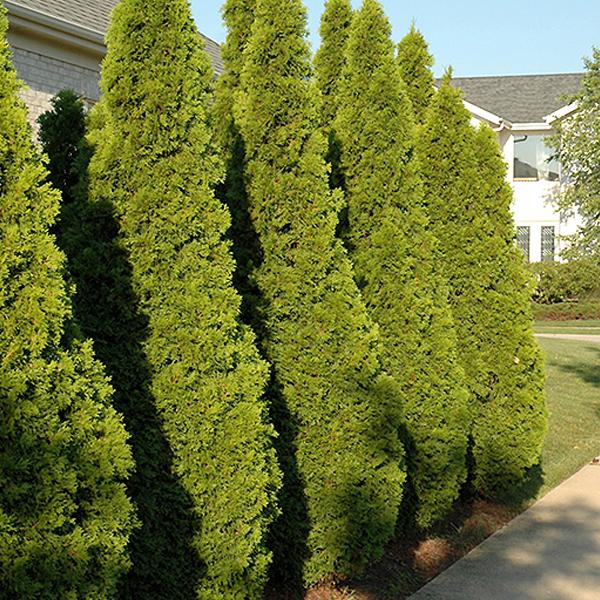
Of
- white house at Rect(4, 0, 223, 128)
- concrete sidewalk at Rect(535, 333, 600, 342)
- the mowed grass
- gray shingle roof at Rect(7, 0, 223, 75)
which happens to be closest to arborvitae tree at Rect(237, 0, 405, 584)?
the mowed grass

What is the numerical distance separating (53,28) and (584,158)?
24.3 meters

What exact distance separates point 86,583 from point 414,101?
6.54 m

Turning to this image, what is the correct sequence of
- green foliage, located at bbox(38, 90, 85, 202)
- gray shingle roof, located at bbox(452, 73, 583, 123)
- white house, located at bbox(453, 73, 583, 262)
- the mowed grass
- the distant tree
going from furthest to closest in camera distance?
1. gray shingle roof, located at bbox(452, 73, 583, 123)
2. white house, located at bbox(453, 73, 583, 262)
3. the distant tree
4. the mowed grass
5. green foliage, located at bbox(38, 90, 85, 202)

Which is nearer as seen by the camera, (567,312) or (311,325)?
(311,325)

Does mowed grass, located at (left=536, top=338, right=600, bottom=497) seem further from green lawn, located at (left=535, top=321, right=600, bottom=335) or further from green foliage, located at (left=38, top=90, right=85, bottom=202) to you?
green foliage, located at (left=38, top=90, right=85, bottom=202)

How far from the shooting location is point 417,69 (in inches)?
340

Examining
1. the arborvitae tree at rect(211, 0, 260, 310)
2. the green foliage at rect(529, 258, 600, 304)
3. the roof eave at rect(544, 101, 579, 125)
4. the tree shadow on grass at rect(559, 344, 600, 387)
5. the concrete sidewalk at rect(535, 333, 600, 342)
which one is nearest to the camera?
the arborvitae tree at rect(211, 0, 260, 310)

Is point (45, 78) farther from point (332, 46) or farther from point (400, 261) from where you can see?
point (400, 261)

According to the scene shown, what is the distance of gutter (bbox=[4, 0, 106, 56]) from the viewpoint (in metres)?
9.73

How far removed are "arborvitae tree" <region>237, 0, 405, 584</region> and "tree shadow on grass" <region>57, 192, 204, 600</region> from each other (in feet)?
3.90

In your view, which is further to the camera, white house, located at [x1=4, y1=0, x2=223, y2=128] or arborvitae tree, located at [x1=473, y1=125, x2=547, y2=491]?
white house, located at [x1=4, y1=0, x2=223, y2=128]

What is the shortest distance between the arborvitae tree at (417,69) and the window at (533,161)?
90.8ft

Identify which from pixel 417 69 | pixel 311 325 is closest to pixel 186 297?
pixel 311 325

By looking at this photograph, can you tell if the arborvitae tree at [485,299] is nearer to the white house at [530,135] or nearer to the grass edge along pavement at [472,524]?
the grass edge along pavement at [472,524]
